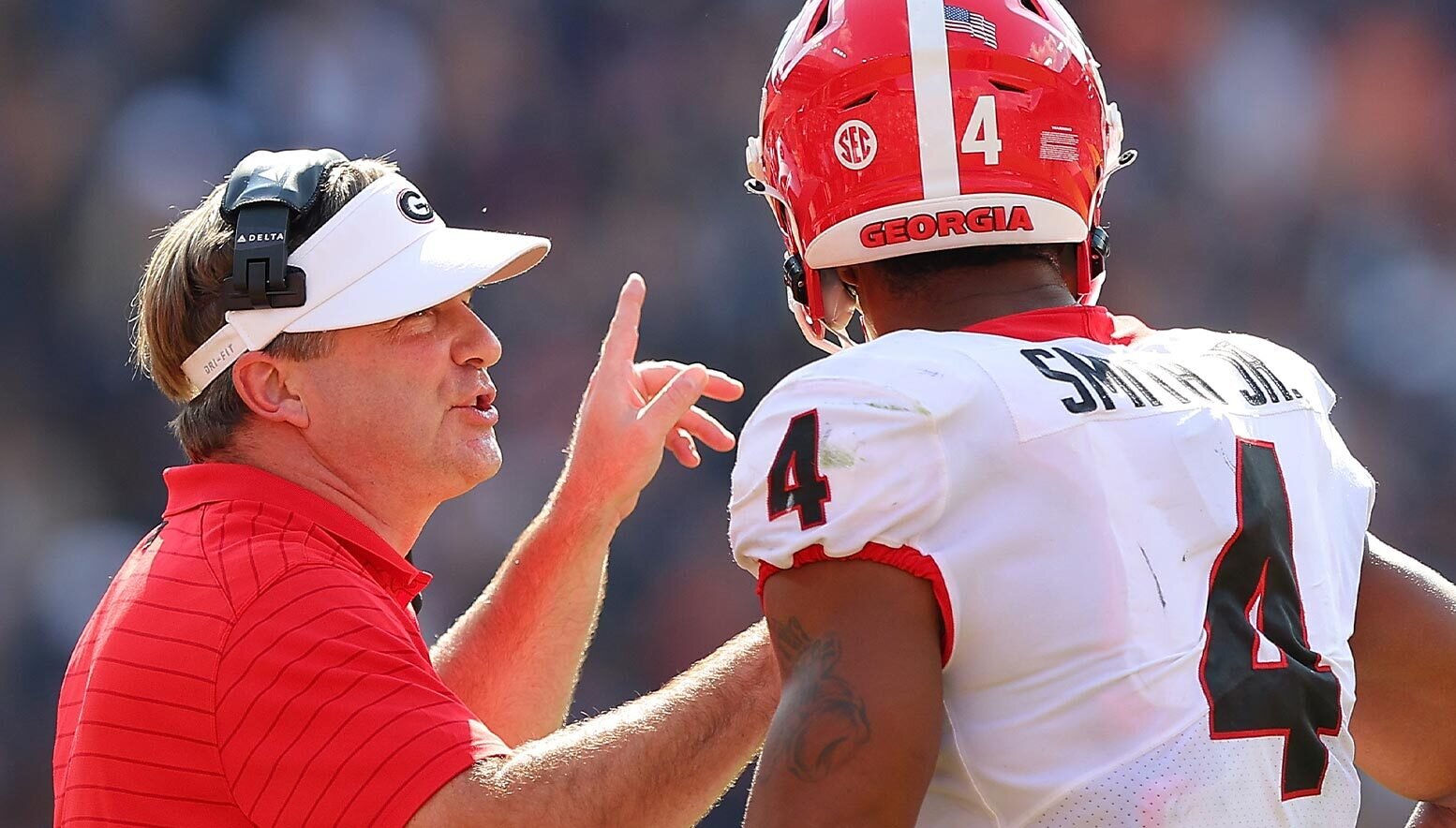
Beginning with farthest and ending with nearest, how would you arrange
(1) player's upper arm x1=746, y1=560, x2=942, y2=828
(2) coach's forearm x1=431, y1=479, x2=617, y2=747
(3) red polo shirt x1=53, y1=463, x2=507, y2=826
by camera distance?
(2) coach's forearm x1=431, y1=479, x2=617, y2=747 < (3) red polo shirt x1=53, y1=463, x2=507, y2=826 < (1) player's upper arm x1=746, y1=560, x2=942, y2=828

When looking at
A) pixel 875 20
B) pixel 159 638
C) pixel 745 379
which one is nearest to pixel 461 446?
pixel 159 638

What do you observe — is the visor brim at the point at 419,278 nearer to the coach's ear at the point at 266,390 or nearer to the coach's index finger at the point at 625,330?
the coach's ear at the point at 266,390

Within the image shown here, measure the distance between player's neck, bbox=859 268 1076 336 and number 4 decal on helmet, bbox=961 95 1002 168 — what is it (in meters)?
0.15

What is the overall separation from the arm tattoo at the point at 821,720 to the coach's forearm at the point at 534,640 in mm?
1601

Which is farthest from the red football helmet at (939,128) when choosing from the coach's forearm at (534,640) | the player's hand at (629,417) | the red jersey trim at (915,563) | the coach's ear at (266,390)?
the coach's forearm at (534,640)

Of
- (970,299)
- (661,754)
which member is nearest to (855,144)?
(970,299)

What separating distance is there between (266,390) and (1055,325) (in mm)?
1448

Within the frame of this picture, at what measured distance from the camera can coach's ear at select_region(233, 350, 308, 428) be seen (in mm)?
2744

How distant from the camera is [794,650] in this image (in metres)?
1.69

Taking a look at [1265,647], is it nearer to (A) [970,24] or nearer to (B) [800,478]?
(B) [800,478]

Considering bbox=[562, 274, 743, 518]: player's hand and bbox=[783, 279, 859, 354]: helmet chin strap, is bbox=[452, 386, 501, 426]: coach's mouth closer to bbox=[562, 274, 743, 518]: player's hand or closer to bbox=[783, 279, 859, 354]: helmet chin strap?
bbox=[562, 274, 743, 518]: player's hand

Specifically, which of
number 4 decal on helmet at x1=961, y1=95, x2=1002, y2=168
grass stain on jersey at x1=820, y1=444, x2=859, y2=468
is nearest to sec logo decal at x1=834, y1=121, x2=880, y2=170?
number 4 decal on helmet at x1=961, y1=95, x2=1002, y2=168

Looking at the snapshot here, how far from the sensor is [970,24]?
6.78ft

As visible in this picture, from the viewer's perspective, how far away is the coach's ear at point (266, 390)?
2.74 metres
